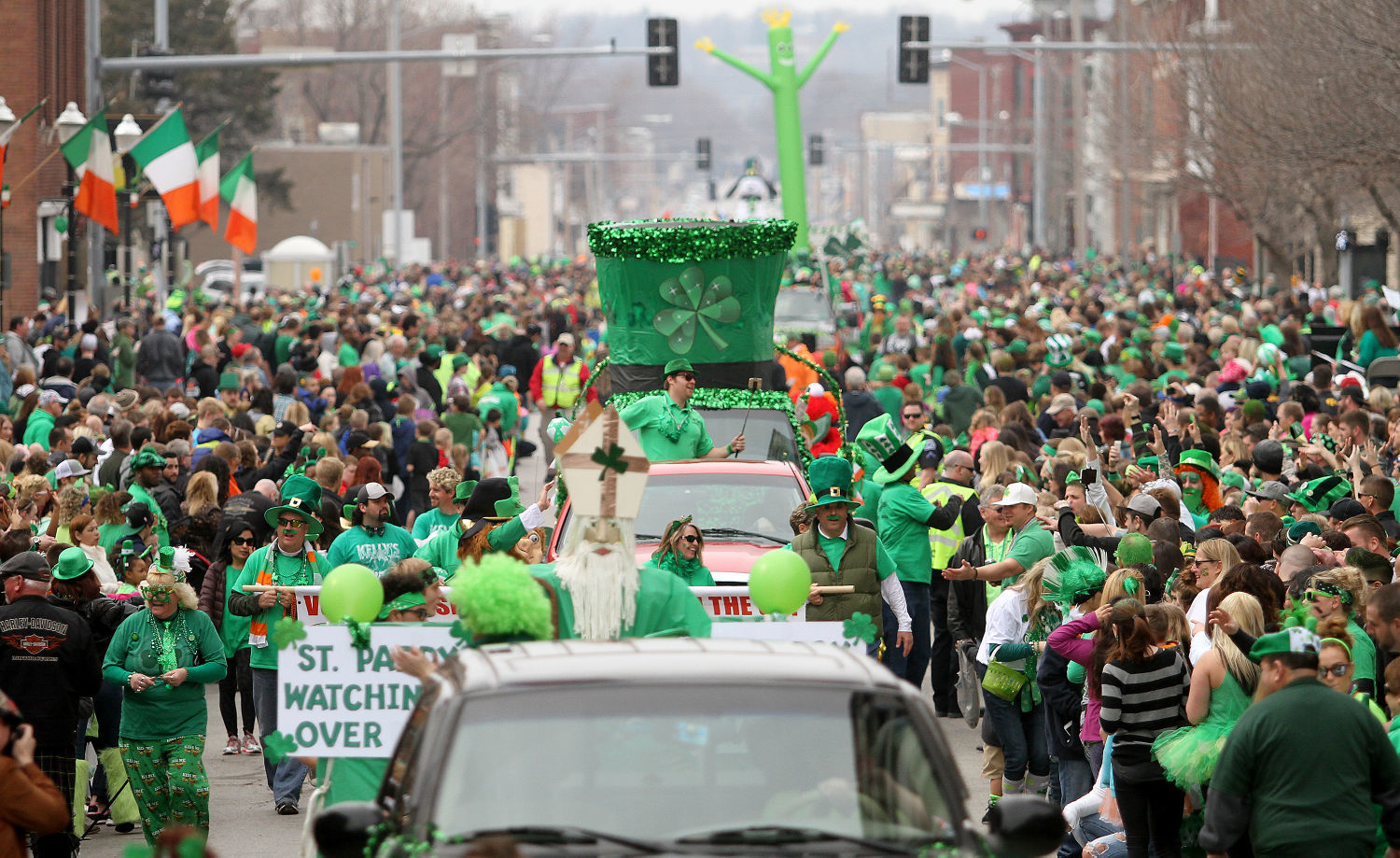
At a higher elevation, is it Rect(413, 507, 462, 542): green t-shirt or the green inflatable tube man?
the green inflatable tube man

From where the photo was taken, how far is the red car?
1116 cm

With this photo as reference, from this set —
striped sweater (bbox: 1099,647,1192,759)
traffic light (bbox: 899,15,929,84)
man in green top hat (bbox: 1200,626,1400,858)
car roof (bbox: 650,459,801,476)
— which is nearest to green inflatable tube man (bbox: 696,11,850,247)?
traffic light (bbox: 899,15,929,84)

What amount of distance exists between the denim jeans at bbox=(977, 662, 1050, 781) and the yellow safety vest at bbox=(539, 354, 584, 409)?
42.6ft

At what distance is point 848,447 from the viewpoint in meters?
15.0

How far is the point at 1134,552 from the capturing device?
29.4 feet

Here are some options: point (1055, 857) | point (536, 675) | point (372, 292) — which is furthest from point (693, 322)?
point (372, 292)

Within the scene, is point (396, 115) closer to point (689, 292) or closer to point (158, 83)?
point (158, 83)

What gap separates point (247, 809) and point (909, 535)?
415cm

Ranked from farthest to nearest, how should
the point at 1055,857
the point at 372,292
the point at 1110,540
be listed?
the point at 372,292 < the point at 1110,540 < the point at 1055,857

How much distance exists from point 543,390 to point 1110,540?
42.5 ft

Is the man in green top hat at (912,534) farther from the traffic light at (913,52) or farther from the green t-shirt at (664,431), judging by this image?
the traffic light at (913,52)

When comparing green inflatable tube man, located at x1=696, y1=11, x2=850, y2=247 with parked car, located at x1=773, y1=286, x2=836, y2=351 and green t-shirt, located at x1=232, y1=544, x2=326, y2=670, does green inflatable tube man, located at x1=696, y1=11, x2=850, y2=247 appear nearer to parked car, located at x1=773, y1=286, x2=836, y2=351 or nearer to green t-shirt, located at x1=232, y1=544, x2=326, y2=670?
parked car, located at x1=773, y1=286, x2=836, y2=351

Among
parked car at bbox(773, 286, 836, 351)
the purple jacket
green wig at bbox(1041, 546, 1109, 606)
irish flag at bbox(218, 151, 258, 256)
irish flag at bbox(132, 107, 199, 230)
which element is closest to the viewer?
the purple jacket

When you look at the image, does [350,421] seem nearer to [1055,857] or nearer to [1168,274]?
[1055,857]
